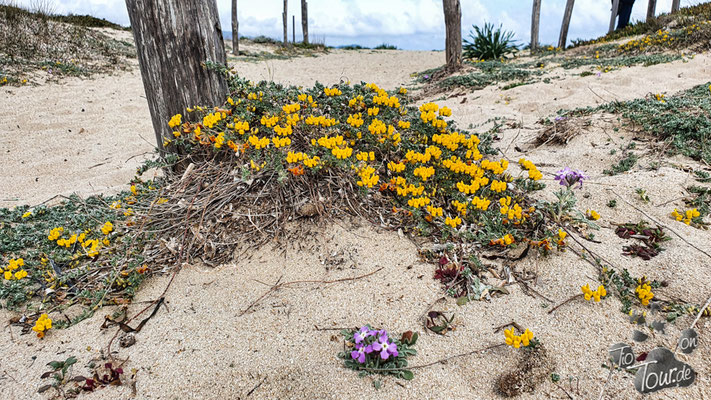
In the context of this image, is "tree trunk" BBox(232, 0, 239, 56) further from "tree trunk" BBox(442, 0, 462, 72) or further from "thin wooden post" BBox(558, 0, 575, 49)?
"thin wooden post" BBox(558, 0, 575, 49)

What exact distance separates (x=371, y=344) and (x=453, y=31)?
369 inches

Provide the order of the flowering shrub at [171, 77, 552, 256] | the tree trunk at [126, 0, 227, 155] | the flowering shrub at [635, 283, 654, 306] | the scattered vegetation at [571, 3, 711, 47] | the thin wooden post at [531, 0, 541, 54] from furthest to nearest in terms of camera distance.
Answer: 1. the thin wooden post at [531, 0, 541, 54]
2. the scattered vegetation at [571, 3, 711, 47]
3. the tree trunk at [126, 0, 227, 155]
4. the flowering shrub at [171, 77, 552, 256]
5. the flowering shrub at [635, 283, 654, 306]

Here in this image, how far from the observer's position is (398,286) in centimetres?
224

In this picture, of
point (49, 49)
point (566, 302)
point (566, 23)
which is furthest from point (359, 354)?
point (566, 23)

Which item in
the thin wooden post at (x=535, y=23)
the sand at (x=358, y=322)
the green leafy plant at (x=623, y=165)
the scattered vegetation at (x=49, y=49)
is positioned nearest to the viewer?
the sand at (x=358, y=322)

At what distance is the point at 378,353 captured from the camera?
1.82 m

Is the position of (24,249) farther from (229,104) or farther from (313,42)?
(313,42)

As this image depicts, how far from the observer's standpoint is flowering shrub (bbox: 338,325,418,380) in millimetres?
1754

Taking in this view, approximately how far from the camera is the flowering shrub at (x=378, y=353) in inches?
69.1

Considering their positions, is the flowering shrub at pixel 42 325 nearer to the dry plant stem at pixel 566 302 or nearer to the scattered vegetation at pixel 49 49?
the dry plant stem at pixel 566 302

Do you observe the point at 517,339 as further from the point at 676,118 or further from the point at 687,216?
the point at 676,118

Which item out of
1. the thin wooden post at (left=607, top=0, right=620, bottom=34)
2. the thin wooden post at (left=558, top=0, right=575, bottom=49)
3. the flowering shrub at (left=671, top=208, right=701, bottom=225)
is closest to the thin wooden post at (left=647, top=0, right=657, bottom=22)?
the thin wooden post at (left=607, top=0, right=620, bottom=34)

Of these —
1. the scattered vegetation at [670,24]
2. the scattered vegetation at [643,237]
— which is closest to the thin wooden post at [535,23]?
the scattered vegetation at [670,24]

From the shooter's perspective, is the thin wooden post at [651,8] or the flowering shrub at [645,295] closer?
the flowering shrub at [645,295]
